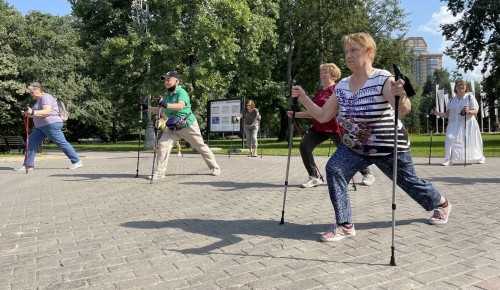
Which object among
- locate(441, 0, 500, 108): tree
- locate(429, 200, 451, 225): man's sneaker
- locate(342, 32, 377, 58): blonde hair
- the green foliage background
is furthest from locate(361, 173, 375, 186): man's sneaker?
locate(441, 0, 500, 108): tree

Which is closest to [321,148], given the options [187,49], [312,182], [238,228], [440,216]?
[187,49]

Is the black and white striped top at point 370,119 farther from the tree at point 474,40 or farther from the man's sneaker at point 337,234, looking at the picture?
the tree at point 474,40

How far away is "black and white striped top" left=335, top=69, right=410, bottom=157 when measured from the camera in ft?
13.7

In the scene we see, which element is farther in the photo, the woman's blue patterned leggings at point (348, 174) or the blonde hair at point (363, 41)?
the woman's blue patterned leggings at point (348, 174)

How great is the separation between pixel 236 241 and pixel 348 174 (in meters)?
1.28

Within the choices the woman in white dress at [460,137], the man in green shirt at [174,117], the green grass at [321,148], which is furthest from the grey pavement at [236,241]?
the green grass at [321,148]

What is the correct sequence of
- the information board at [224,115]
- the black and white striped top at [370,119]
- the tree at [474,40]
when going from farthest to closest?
the tree at [474,40], the information board at [224,115], the black and white striped top at [370,119]

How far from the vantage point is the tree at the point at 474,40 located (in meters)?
30.2

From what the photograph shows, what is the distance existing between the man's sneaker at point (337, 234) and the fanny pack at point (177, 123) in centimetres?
524

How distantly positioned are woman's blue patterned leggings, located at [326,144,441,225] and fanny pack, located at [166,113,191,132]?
506cm

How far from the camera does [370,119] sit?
4.27 meters

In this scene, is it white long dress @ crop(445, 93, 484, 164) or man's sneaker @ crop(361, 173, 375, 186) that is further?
white long dress @ crop(445, 93, 484, 164)

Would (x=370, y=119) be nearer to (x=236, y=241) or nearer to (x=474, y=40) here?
(x=236, y=241)

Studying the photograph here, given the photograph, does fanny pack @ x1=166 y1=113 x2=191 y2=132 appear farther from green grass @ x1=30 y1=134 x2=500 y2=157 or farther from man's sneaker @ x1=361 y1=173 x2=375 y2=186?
green grass @ x1=30 y1=134 x2=500 y2=157
